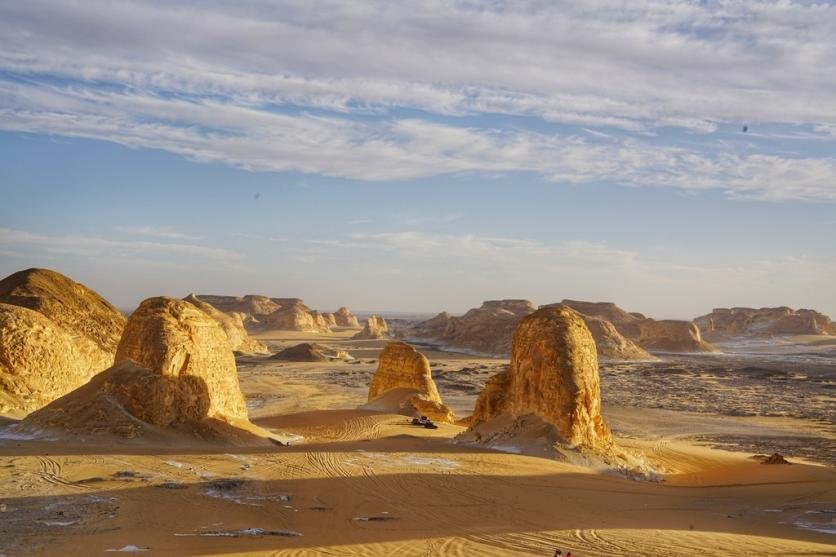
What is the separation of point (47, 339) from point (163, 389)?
6.50 m

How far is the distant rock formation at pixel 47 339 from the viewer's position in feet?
69.5

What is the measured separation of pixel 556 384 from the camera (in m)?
19.7

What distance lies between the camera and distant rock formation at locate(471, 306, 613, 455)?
1952 cm

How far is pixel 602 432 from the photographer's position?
66.3 feet

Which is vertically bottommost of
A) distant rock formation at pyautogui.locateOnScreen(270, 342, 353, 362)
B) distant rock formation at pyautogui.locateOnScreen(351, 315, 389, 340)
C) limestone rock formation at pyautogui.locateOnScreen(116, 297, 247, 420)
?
distant rock formation at pyautogui.locateOnScreen(270, 342, 353, 362)

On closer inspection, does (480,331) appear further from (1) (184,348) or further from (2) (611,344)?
(1) (184,348)

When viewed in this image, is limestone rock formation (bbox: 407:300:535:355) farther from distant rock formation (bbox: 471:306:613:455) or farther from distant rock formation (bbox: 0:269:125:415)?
distant rock formation (bbox: 471:306:613:455)

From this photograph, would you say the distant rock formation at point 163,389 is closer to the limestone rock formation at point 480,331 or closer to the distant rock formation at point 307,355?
the distant rock formation at point 307,355

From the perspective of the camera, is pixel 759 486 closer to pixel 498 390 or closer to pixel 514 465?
pixel 514 465

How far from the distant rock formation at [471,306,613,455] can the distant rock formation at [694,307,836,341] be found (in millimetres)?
103710

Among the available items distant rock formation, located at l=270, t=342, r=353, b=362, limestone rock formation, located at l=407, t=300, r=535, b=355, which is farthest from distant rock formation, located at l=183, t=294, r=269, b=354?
limestone rock formation, located at l=407, t=300, r=535, b=355

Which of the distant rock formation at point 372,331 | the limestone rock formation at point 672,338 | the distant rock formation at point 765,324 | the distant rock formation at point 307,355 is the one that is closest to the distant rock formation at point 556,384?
the distant rock formation at point 307,355

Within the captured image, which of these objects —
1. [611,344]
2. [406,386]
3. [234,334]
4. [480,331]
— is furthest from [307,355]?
[406,386]

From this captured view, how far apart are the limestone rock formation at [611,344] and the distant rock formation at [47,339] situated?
52.3 metres
